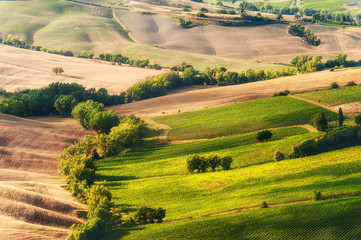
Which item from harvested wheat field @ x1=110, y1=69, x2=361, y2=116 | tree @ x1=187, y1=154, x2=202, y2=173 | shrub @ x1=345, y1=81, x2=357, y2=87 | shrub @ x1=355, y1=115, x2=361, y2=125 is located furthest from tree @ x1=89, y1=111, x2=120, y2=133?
shrub @ x1=345, y1=81, x2=357, y2=87

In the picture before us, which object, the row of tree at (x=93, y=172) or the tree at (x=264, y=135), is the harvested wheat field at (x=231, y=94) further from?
the tree at (x=264, y=135)

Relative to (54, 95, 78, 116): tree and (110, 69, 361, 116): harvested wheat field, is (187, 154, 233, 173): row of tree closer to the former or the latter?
(110, 69, 361, 116): harvested wheat field

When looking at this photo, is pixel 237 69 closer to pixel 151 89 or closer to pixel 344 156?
pixel 151 89

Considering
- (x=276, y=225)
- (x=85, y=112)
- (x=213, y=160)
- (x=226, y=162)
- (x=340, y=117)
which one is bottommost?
(x=226, y=162)

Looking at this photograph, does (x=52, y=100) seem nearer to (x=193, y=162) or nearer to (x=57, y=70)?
(x=57, y=70)

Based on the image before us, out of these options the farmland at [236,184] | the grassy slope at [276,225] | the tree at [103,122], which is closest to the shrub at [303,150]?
the farmland at [236,184]

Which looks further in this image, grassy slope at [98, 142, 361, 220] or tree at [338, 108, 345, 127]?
tree at [338, 108, 345, 127]

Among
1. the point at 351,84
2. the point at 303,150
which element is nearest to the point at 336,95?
the point at 351,84
